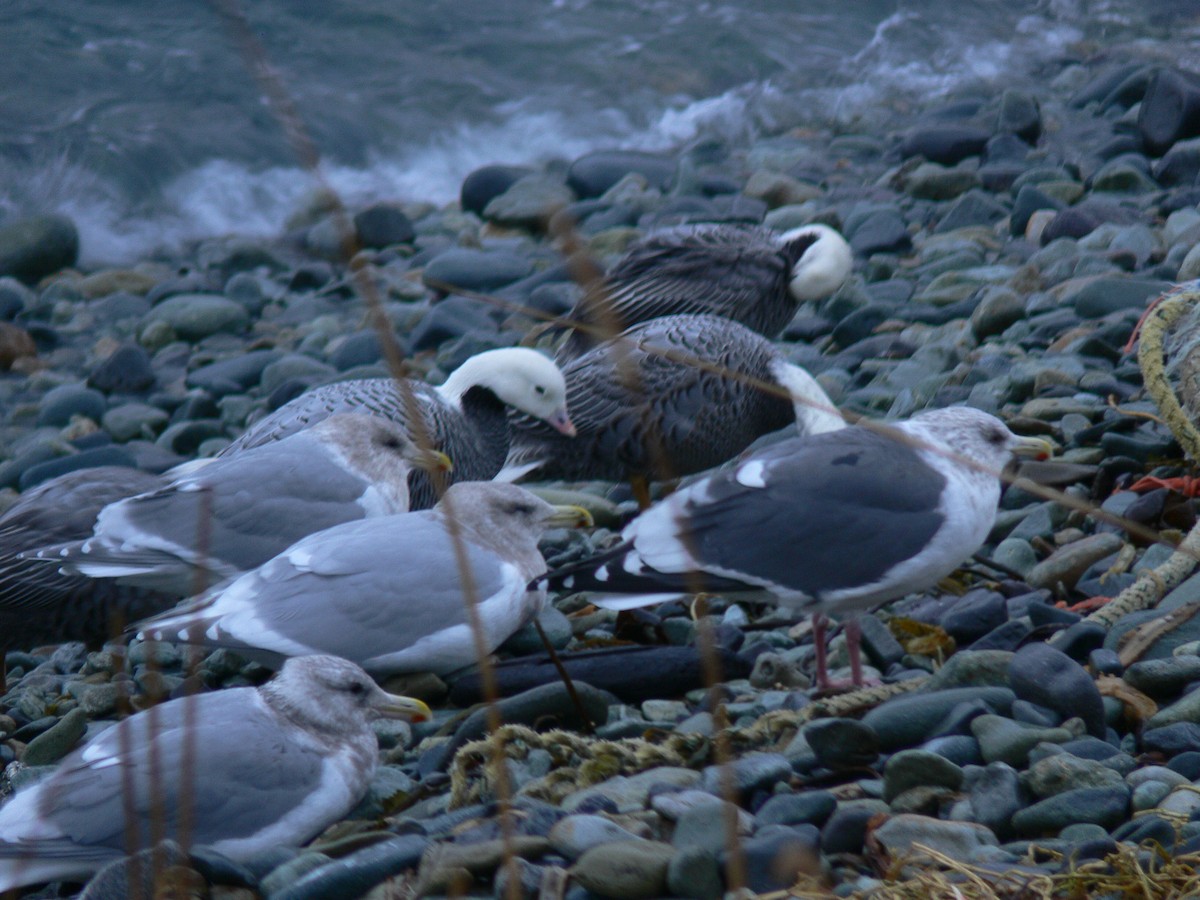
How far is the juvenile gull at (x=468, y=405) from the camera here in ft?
18.4

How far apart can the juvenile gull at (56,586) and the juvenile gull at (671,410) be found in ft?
5.19

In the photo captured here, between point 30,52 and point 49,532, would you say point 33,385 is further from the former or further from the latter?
point 30,52

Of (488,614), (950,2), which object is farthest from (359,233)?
(950,2)

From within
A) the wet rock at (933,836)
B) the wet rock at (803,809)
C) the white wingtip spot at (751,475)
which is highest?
the white wingtip spot at (751,475)

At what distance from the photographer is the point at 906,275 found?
7.62 m

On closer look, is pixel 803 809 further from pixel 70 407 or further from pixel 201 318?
pixel 201 318

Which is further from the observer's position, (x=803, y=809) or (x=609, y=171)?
(x=609, y=171)

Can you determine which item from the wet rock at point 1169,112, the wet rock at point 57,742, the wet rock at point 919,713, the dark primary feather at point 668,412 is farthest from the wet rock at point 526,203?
the wet rock at point 919,713

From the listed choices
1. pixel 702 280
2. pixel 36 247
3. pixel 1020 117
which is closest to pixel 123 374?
pixel 36 247

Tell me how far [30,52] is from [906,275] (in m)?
10.4

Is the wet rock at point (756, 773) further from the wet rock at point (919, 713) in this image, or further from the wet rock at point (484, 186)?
the wet rock at point (484, 186)

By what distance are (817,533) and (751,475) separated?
238 millimetres

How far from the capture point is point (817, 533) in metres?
3.93

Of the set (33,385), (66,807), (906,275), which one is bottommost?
(33,385)
